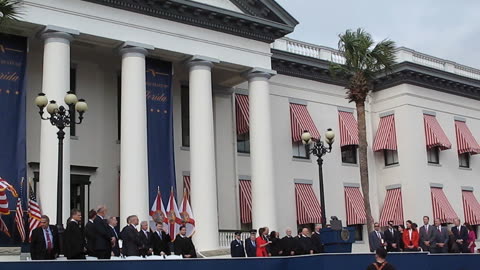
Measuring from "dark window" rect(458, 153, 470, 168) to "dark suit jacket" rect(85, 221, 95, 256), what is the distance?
3148 centimetres

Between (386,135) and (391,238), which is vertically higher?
(386,135)

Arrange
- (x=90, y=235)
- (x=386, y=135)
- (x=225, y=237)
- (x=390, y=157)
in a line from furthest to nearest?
1. (x=390, y=157)
2. (x=386, y=135)
3. (x=225, y=237)
4. (x=90, y=235)

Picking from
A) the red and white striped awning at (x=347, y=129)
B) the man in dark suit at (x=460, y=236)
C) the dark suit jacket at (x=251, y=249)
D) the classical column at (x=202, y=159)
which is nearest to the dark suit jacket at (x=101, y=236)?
the dark suit jacket at (x=251, y=249)

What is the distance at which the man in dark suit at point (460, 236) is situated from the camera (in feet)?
90.8

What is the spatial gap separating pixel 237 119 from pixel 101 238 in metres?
18.0

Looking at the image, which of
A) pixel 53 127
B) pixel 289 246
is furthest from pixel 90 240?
pixel 53 127

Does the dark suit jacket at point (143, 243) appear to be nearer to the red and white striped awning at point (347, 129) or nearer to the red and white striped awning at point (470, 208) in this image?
the red and white striped awning at point (347, 129)

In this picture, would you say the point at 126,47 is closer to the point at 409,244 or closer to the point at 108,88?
the point at 108,88

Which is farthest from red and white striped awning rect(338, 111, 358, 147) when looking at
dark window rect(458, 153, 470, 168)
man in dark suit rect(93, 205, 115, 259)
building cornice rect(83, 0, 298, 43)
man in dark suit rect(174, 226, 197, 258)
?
man in dark suit rect(93, 205, 115, 259)

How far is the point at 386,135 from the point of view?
40656 mm

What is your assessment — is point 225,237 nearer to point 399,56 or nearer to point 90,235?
point 90,235

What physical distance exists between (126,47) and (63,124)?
7886mm

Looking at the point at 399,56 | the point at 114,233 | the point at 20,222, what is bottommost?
the point at 114,233

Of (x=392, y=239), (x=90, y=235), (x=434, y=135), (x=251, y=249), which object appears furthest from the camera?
(x=434, y=135)
